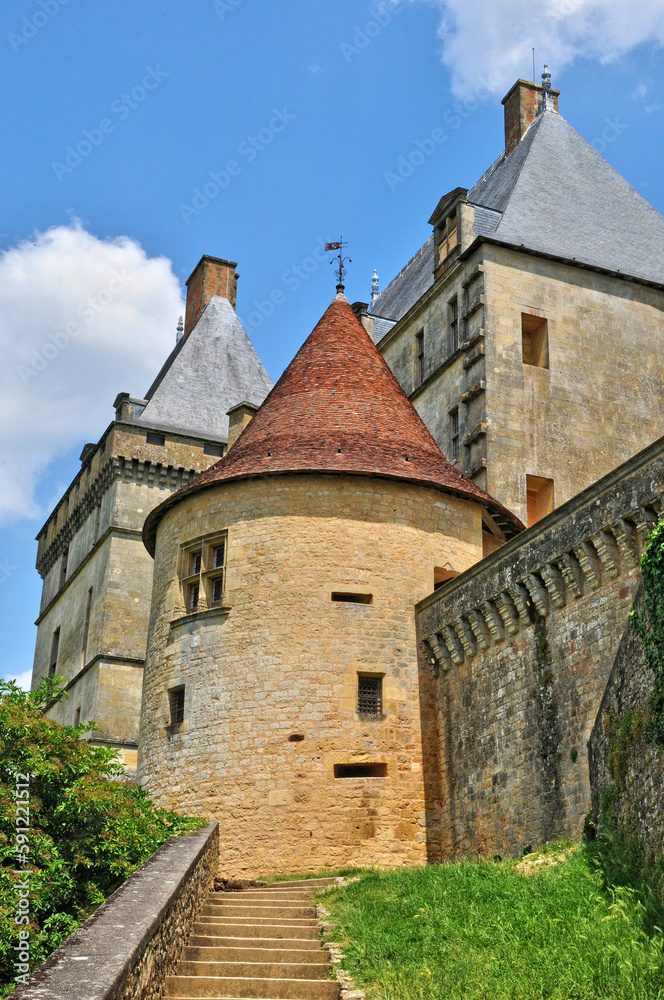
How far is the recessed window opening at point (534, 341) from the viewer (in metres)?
24.3

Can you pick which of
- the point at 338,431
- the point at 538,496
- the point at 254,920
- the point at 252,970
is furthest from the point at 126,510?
the point at 252,970

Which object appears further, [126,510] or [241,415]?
[126,510]

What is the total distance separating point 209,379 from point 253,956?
88.2 feet

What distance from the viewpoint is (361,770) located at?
54.1ft

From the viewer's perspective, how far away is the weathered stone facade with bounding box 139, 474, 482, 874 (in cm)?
1602

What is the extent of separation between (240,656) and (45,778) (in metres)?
4.69

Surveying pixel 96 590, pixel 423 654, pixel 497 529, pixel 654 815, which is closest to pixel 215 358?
pixel 96 590

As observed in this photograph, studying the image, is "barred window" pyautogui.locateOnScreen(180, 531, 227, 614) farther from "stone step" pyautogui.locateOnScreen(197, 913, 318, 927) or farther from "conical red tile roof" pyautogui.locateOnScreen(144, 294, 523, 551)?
"stone step" pyautogui.locateOnScreen(197, 913, 318, 927)

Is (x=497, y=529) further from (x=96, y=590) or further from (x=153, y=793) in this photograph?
(x=96, y=590)

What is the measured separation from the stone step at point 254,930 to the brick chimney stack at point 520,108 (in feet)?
76.3

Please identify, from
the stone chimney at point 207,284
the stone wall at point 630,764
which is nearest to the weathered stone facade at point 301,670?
the stone wall at point 630,764

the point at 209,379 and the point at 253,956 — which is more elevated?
the point at 209,379

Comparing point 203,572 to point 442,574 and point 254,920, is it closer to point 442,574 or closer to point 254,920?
point 442,574

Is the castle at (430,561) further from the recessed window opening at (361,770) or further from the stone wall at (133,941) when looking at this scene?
the stone wall at (133,941)
